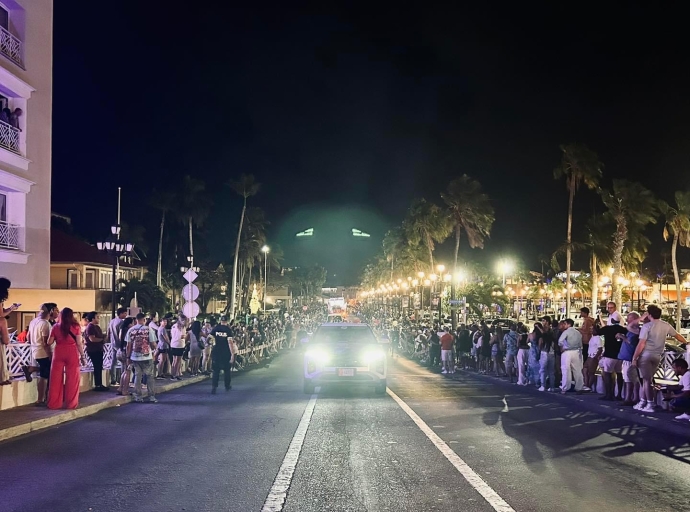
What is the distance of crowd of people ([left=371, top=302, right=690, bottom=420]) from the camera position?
1377 cm

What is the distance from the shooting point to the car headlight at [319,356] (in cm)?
1752

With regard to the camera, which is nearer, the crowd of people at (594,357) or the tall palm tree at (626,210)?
the crowd of people at (594,357)

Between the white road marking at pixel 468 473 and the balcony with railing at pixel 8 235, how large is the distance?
17624mm

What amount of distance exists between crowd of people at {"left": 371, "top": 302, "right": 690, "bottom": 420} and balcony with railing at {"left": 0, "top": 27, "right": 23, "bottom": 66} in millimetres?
19682

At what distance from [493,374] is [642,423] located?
485 inches

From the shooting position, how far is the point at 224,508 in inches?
277

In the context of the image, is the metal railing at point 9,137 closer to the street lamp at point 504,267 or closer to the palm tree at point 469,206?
the palm tree at point 469,206

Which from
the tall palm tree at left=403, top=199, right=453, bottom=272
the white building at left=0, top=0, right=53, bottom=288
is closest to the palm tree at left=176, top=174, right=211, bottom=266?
the tall palm tree at left=403, top=199, right=453, bottom=272

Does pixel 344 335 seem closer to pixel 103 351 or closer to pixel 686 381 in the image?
pixel 103 351

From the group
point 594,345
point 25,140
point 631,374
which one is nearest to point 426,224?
point 25,140

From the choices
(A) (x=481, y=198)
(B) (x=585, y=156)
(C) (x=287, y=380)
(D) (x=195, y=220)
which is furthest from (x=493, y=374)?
(D) (x=195, y=220)

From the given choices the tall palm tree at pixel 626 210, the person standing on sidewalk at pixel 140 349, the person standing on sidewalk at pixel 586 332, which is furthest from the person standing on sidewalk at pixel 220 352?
the tall palm tree at pixel 626 210

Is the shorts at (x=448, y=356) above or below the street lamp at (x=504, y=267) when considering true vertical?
below

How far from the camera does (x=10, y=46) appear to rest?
24.9 metres
